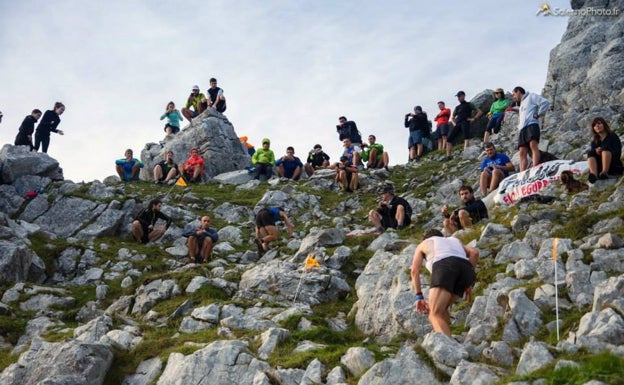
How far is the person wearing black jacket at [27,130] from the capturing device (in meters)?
32.7

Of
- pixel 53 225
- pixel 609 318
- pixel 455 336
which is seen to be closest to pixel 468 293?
pixel 455 336

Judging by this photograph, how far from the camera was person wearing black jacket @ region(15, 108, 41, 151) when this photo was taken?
32688 mm

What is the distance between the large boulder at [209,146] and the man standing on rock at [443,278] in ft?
86.3

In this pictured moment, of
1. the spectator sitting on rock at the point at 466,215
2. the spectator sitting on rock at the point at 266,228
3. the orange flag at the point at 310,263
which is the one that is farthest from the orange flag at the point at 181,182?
the spectator sitting on rock at the point at 466,215

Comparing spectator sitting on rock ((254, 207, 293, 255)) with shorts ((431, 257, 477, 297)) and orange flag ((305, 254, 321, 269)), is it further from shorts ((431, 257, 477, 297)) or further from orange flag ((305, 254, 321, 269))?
shorts ((431, 257, 477, 297))

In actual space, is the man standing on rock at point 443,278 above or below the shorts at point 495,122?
below

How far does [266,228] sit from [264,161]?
12.4m

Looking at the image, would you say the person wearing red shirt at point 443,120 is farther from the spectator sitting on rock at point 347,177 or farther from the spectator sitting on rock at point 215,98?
the spectator sitting on rock at point 215,98

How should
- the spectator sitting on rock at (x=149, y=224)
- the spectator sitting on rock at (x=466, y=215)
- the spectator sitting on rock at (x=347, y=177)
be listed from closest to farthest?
the spectator sitting on rock at (x=466, y=215) → the spectator sitting on rock at (x=149, y=224) → the spectator sitting on rock at (x=347, y=177)

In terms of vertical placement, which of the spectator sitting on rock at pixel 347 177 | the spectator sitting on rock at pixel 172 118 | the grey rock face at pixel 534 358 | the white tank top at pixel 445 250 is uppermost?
the spectator sitting on rock at pixel 172 118

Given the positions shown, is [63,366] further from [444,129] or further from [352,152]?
[444,129]

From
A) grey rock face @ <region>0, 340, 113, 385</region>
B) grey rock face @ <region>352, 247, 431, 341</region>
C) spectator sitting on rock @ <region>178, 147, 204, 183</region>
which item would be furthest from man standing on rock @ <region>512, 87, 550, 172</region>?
spectator sitting on rock @ <region>178, 147, 204, 183</region>

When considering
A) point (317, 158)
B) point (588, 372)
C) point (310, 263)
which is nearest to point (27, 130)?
point (317, 158)

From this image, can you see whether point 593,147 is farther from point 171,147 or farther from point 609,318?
point 171,147
